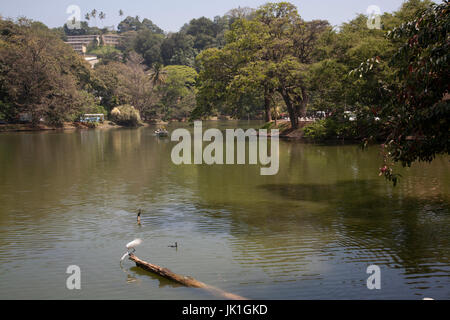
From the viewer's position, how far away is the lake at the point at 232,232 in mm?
10562

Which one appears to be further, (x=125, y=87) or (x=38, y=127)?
(x=125, y=87)

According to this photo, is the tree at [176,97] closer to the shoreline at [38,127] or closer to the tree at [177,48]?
the shoreline at [38,127]

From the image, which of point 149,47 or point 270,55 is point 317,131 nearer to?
point 270,55

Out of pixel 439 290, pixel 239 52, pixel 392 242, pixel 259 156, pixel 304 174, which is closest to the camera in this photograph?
pixel 439 290

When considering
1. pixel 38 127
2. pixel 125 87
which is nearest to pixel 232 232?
pixel 38 127

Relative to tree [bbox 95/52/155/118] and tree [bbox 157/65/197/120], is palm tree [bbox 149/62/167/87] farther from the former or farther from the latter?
tree [bbox 95/52/155/118]

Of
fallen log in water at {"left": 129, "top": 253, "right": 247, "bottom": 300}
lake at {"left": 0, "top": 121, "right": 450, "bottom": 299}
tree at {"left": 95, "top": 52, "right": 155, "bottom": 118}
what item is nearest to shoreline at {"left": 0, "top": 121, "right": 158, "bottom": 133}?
tree at {"left": 95, "top": 52, "right": 155, "bottom": 118}

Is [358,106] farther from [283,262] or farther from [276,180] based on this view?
[283,262]

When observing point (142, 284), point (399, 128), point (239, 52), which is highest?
point (239, 52)

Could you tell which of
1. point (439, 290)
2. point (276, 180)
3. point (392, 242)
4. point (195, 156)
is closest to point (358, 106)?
point (195, 156)

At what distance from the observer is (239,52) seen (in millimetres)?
53062

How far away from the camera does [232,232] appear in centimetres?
1487

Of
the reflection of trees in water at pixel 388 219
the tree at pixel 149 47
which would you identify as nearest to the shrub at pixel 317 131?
the reflection of trees in water at pixel 388 219

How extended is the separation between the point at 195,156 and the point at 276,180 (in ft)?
42.2
